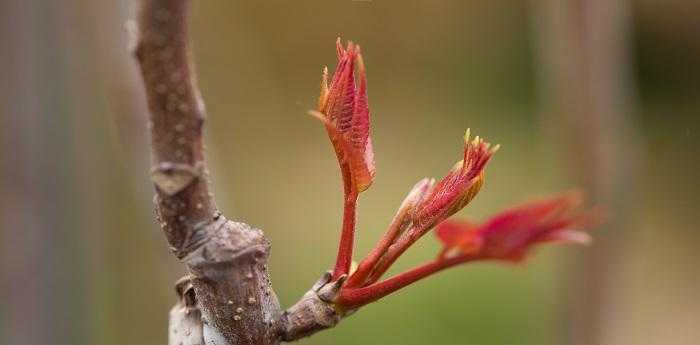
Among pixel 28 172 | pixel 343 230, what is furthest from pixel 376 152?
pixel 343 230

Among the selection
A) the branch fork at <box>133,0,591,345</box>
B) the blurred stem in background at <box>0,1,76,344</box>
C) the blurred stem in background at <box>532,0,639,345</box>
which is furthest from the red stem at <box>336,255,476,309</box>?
the blurred stem in background at <box>0,1,76,344</box>

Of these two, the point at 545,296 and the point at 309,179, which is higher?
the point at 309,179

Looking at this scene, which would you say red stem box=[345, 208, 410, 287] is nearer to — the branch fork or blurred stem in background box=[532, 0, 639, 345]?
the branch fork

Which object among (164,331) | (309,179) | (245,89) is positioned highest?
(245,89)

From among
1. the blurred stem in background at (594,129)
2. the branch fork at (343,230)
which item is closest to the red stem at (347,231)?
the branch fork at (343,230)

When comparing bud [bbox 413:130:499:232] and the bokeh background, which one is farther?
the bokeh background

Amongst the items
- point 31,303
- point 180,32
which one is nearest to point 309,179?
point 31,303

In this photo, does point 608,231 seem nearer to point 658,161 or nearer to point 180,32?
point 180,32

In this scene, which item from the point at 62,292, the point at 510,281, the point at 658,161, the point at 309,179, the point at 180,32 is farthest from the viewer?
the point at 658,161

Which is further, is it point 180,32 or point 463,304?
point 463,304
